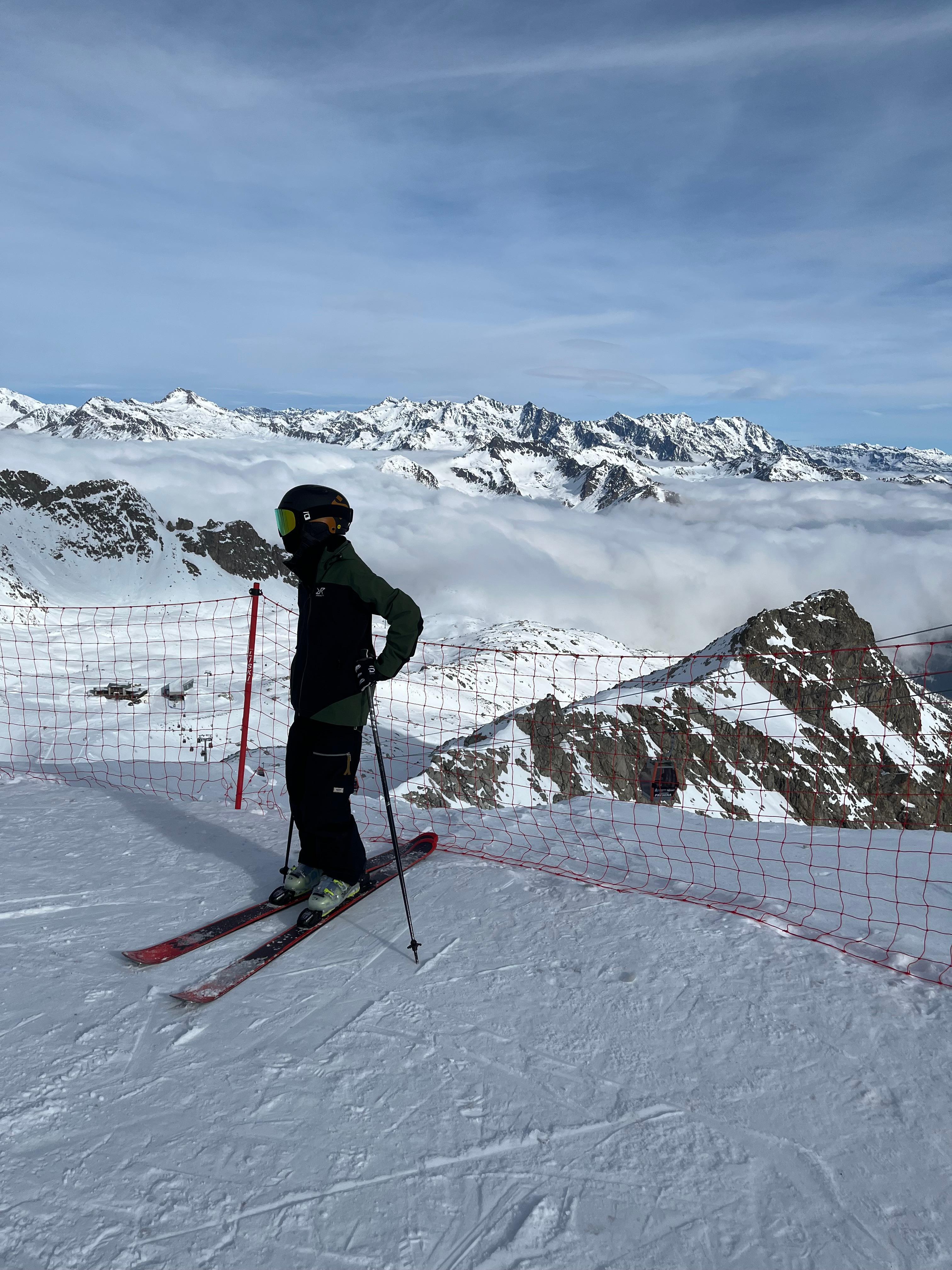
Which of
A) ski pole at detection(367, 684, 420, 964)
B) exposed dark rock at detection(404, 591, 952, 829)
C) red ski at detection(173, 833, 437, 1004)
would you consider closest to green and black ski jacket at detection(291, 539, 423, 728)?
ski pole at detection(367, 684, 420, 964)

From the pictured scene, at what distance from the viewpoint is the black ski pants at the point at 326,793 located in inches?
202

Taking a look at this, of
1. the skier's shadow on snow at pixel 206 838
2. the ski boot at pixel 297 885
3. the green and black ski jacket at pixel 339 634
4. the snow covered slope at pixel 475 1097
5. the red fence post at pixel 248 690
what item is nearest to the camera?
the snow covered slope at pixel 475 1097

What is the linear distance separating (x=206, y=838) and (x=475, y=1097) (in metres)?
4.23

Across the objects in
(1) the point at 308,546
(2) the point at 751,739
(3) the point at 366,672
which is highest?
(1) the point at 308,546

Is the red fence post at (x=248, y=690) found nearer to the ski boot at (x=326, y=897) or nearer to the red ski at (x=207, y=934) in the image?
the red ski at (x=207, y=934)

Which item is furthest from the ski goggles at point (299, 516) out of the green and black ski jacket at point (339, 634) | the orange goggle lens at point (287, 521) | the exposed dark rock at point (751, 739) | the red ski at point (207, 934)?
the exposed dark rock at point (751, 739)

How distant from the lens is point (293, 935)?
15.9 ft

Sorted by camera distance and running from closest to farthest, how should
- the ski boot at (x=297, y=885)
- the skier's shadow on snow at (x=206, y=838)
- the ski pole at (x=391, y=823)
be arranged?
the ski pole at (x=391, y=823), the ski boot at (x=297, y=885), the skier's shadow on snow at (x=206, y=838)

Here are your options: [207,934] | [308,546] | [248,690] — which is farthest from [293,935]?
[248,690]

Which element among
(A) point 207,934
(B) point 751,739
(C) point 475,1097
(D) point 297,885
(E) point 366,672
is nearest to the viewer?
(C) point 475,1097

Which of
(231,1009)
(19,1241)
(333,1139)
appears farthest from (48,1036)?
(333,1139)

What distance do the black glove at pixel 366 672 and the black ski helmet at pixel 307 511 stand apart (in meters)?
0.92

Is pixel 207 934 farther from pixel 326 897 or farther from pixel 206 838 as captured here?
pixel 206 838

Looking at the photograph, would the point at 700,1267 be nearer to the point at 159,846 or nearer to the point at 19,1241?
the point at 19,1241
